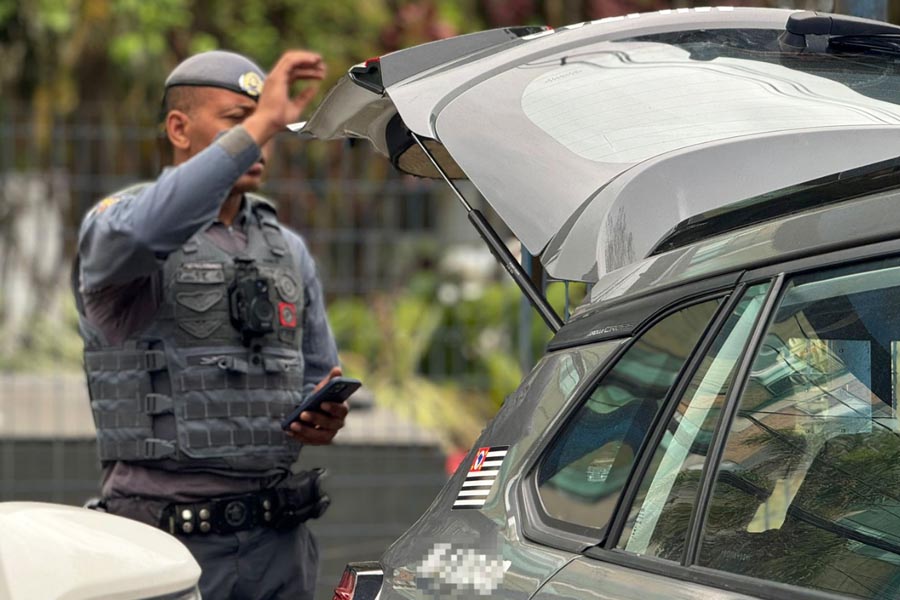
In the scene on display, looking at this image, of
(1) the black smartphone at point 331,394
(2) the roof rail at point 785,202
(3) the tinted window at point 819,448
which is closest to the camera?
(3) the tinted window at point 819,448

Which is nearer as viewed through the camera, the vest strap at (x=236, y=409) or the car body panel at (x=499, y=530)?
the car body panel at (x=499, y=530)

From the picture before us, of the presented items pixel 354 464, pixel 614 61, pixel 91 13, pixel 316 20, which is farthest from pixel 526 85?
pixel 316 20

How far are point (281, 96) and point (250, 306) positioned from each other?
0.57m

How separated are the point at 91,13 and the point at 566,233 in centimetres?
1020

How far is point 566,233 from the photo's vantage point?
2502mm

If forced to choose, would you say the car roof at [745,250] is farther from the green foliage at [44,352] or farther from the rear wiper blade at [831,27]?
the green foliage at [44,352]

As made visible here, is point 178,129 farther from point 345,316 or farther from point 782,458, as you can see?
point 345,316

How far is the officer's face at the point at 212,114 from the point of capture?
12.3 feet

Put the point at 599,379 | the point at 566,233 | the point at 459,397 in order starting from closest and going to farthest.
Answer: the point at 599,379 < the point at 566,233 < the point at 459,397

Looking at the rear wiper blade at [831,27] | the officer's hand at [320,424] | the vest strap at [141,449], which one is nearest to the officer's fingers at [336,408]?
the officer's hand at [320,424]

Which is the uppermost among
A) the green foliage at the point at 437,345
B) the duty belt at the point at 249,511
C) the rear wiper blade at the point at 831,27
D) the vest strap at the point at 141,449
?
the rear wiper blade at the point at 831,27

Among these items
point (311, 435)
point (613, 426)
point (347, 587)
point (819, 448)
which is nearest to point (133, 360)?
point (311, 435)

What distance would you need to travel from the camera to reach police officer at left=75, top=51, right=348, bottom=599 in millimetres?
3533

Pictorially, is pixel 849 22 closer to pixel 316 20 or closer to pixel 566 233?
pixel 566 233
